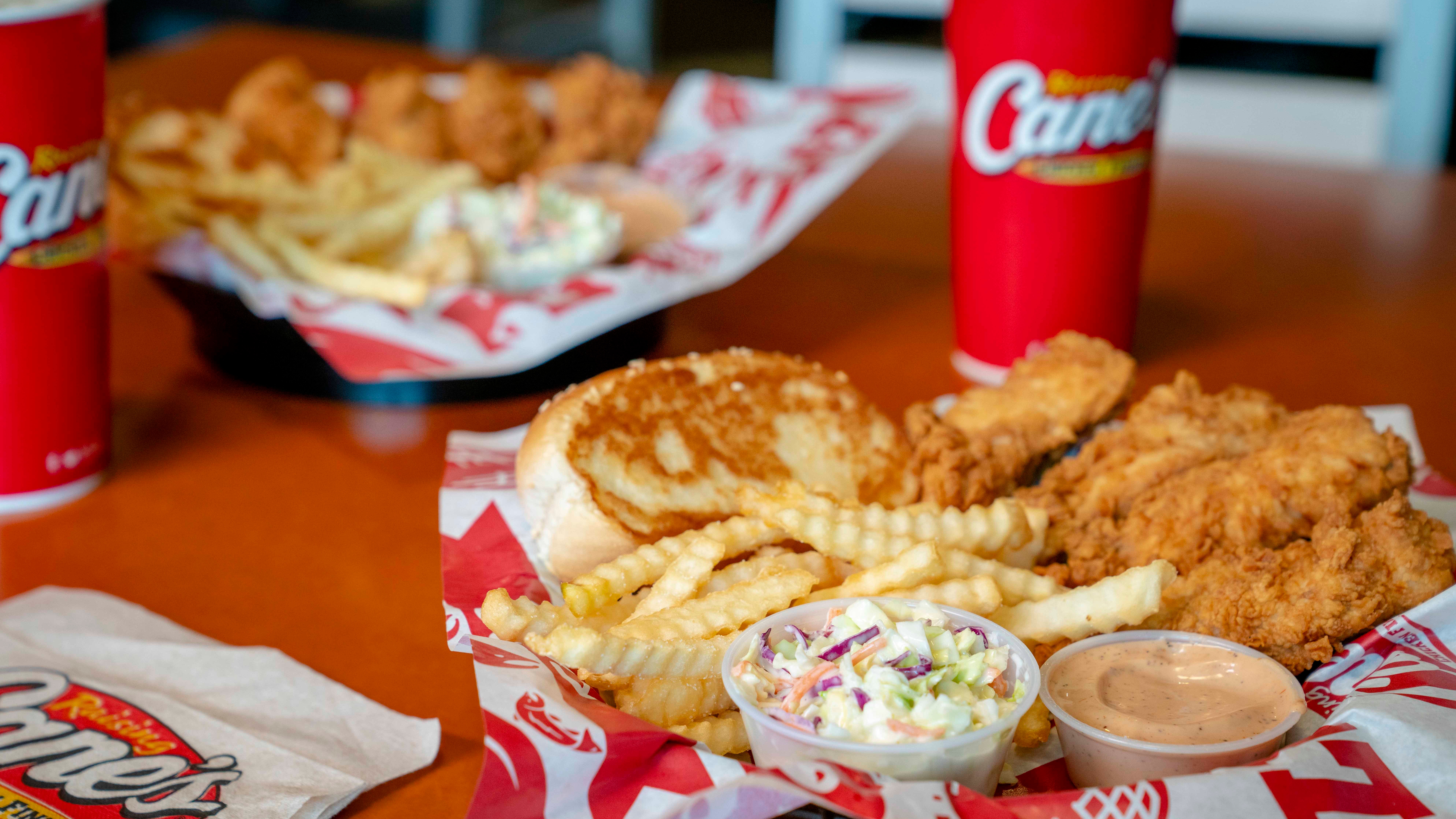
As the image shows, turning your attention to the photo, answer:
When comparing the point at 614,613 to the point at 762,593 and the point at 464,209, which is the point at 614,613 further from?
the point at 464,209

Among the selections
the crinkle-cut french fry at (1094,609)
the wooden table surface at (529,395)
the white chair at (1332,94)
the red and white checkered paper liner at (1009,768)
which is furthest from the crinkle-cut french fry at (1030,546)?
the white chair at (1332,94)

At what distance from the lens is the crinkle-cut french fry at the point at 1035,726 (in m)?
1.14

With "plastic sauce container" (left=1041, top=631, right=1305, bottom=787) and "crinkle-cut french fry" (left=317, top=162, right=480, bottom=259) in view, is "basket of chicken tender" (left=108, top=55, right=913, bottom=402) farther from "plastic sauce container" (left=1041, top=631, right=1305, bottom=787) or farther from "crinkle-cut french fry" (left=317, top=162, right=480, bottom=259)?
"plastic sauce container" (left=1041, top=631, right=1305, bottom=787)

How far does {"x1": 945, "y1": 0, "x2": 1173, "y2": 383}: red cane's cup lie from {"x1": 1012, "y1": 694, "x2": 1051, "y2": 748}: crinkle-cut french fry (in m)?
0.94

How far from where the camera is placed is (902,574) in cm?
117

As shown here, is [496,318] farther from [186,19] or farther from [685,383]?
[186,19]

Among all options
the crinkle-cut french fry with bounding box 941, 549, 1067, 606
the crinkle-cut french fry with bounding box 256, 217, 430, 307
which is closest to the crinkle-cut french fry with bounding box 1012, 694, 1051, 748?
the crinkle-cut french fry with bounding box 941, 549, 1067, 606

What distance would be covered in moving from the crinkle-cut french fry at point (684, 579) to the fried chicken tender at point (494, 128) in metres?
1.55

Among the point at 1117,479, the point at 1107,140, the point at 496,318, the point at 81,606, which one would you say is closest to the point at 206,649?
the point at 81,606

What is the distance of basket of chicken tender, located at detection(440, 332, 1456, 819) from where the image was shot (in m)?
1.01

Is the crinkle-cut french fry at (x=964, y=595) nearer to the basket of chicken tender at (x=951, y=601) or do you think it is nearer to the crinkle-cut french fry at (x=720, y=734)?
the basket of chicken tender at (x=951, y=601)

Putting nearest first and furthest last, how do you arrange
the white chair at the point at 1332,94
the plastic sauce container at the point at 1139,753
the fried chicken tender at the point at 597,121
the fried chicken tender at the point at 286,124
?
the plastic sauce container at the point at 1139,753 < the fried chicken tender at the point at 286,124 < the fried chicken tender at the point at 597,121 < the white chair at the point at 1332,94

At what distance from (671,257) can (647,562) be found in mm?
1032

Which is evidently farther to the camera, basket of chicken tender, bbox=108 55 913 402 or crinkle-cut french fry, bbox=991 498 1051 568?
basket of chicken tender, bbox=108 55 913 402
